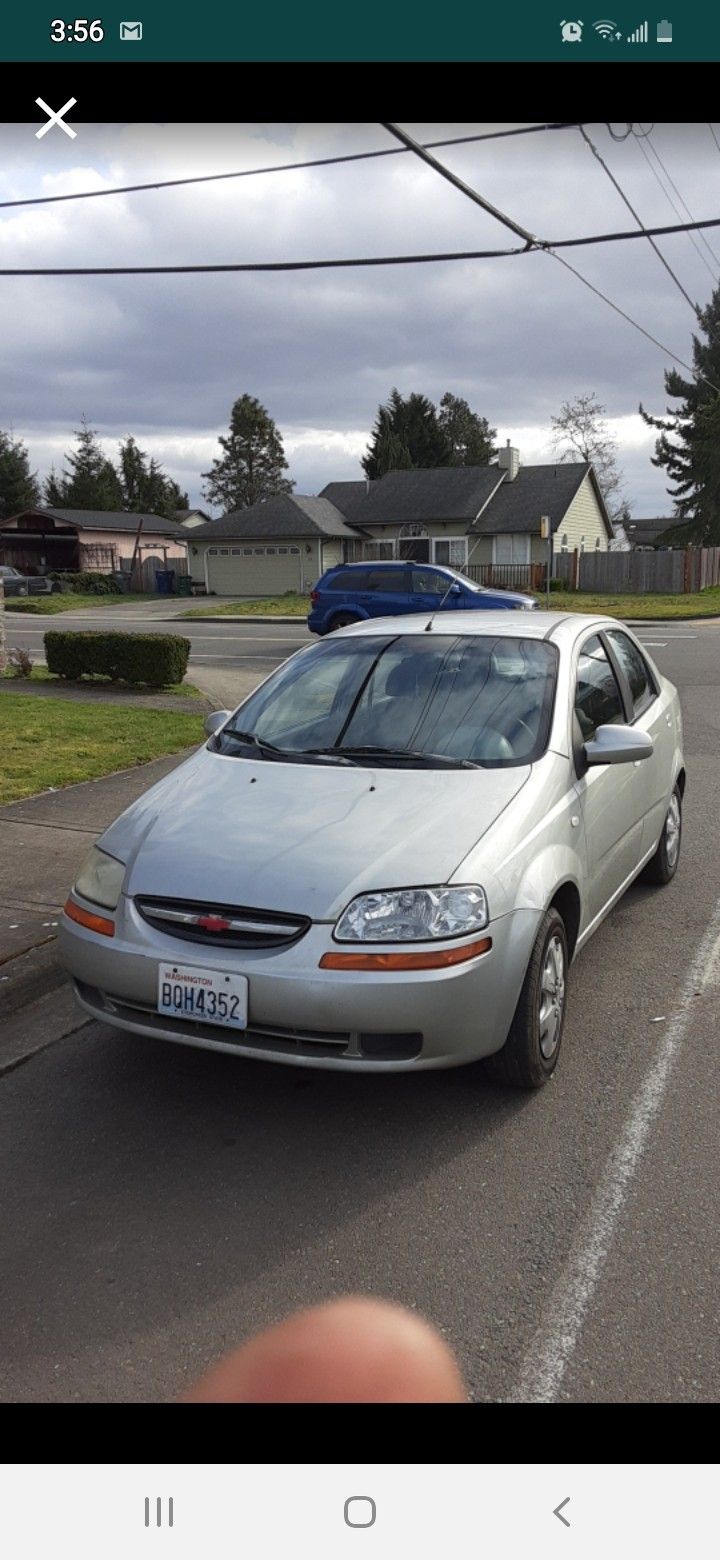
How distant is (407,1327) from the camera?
8.82ft

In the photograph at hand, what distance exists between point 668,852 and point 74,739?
6.11 meters

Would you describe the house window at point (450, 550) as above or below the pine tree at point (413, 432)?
below

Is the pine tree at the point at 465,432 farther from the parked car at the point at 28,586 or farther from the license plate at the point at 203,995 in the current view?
the license plate at the point at 203,995

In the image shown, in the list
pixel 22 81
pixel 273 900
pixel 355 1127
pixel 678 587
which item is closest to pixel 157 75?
pixel 22 81

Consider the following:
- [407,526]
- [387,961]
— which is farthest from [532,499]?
[387,961]

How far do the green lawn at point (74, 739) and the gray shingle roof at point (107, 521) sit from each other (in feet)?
147

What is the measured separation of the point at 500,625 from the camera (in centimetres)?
509

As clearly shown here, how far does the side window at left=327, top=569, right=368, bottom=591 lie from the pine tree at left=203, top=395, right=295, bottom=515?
6563 cm

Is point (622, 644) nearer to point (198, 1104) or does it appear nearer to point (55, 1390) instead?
point (198, 1104)

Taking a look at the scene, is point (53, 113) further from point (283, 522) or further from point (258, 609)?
point (283, 522)

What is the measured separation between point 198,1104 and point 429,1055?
0.93m

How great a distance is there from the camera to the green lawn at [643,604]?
30.3 metres

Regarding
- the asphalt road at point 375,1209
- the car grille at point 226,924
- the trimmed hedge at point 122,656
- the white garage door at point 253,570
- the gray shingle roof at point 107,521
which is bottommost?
the asphalt road at point 375,1209

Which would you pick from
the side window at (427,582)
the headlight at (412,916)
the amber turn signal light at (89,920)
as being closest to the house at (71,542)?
the side window at (427,582)
